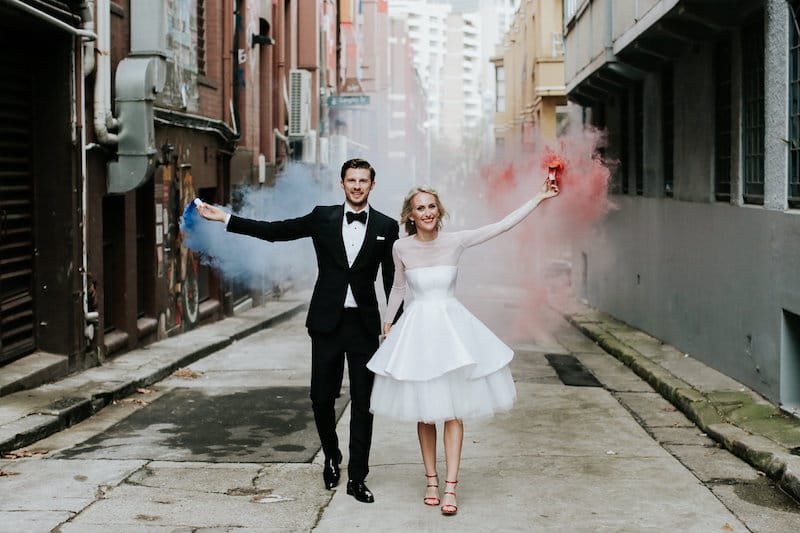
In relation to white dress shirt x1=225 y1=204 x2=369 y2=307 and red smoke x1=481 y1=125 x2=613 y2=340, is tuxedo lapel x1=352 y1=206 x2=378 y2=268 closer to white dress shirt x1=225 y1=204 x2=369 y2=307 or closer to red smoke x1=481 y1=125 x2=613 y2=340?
white dress shirt x1=225 y1=204 x2=369 y2=307

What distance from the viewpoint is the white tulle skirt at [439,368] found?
6.73 metres

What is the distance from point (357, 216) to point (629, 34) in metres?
8.87

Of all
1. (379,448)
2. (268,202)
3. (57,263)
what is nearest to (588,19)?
(268,202)

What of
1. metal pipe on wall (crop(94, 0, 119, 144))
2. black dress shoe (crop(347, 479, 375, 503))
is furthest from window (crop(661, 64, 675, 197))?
black dress shoe (crop(347, 479, 375, 503))

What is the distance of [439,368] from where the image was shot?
6.73m

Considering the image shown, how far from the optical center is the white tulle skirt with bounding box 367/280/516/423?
6.73m

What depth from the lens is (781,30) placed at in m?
10.2

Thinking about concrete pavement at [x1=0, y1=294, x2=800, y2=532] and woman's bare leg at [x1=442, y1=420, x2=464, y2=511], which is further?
woman's bare leg at [x1=442, y1=420, x2=464, y2=511]

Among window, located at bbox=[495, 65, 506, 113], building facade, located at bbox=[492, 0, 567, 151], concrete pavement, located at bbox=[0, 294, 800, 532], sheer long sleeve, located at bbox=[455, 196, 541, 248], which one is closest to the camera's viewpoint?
concrete pavement, located at bbox=[0, 294, 800, 532]

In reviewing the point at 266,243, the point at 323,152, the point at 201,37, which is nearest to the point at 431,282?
the point at 266,243

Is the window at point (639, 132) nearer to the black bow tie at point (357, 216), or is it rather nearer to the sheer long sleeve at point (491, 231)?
the sheer long sleeve at point (491, 231)

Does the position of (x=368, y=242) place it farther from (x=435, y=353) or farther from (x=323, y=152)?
(x=323, y=152)

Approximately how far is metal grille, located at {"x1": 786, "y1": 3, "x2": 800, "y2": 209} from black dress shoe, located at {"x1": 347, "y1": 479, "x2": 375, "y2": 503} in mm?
5257

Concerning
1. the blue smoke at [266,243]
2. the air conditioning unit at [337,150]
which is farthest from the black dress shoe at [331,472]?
the air conditioning unit at [337,150]
